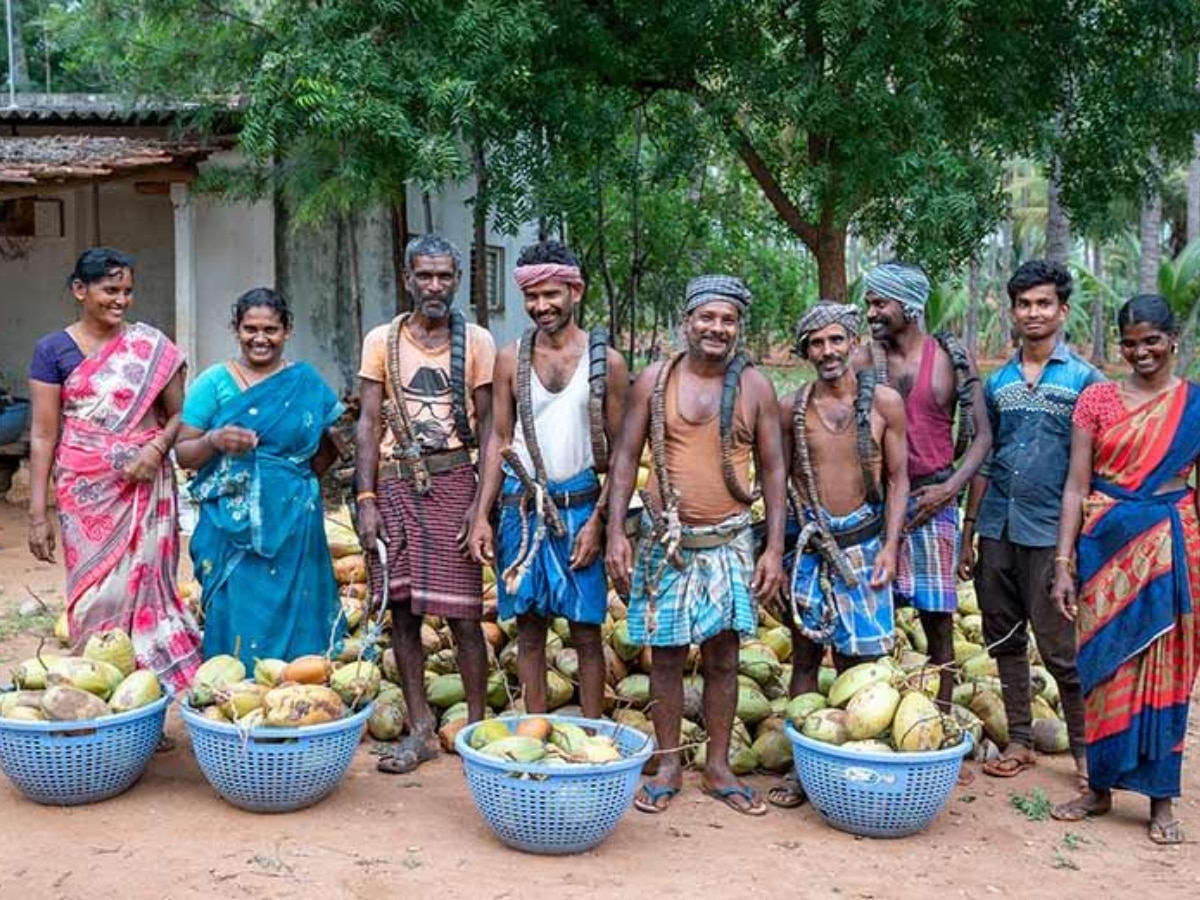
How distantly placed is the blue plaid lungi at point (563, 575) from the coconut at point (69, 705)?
1.39 meters

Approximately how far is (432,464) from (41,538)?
58.2 inches

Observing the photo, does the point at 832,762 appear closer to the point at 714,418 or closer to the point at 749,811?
the point at 749,811

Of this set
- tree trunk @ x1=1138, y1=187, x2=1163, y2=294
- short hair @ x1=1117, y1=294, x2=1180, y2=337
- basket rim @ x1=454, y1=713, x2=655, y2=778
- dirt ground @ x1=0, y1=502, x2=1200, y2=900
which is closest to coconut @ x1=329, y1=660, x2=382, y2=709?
dirt ground @ x1=0, y1=502, x2=1200, y2=900

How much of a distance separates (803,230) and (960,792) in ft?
18.9

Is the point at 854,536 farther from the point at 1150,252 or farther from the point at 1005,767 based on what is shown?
the point at 1150,252

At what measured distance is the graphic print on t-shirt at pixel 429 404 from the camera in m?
4.65

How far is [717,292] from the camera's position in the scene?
167 inches

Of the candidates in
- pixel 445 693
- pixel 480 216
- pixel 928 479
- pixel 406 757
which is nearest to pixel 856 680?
pixel 928 479

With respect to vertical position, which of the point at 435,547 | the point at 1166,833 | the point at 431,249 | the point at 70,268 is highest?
the point at 70,268

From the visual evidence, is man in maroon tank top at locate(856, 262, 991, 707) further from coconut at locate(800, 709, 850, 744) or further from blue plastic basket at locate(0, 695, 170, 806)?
blue plastic basket at locate(0, 695, 170, 806)

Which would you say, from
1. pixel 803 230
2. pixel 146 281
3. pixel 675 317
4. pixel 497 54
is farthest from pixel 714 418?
pixel 675 317

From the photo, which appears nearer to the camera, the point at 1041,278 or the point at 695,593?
the point at 695,593

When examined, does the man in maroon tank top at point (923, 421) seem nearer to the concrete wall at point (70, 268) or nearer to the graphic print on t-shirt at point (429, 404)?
the graphic print on t-shirt at point (429, 404)

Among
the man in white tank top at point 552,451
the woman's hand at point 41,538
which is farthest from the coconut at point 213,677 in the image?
the man in white tank top at point 552,451
